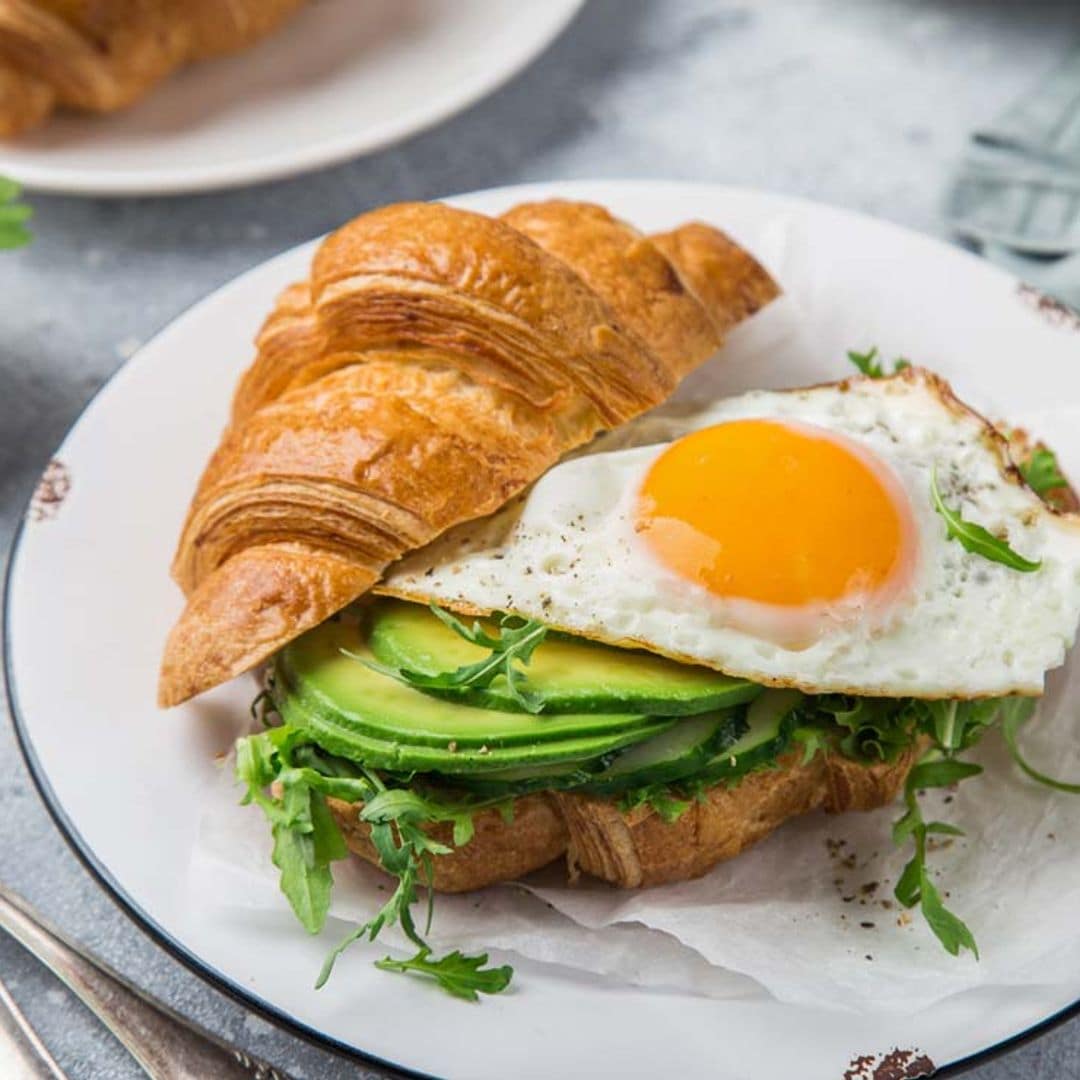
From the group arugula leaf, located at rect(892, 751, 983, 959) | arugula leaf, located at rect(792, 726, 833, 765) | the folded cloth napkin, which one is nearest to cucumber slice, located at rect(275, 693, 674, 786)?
arugula leaf, located at rect(792, 726, 833, 765)

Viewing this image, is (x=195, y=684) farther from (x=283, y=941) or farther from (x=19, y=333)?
(x=19, y=333)

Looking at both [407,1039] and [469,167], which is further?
[469,167]

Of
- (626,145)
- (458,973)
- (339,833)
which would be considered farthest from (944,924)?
(626,145)

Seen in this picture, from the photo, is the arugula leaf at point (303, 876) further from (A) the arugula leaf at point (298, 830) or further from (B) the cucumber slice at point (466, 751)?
(B) the cucumber slice at point (466, 751)

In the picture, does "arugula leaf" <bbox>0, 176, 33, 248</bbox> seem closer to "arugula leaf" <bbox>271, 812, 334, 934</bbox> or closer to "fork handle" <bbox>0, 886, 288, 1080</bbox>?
"fork handle" <bbox>0, 886, 288, 1080</bbox>

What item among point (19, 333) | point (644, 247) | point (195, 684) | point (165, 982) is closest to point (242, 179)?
point (19, 333)

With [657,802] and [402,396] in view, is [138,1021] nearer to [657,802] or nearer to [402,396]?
[657,802]
